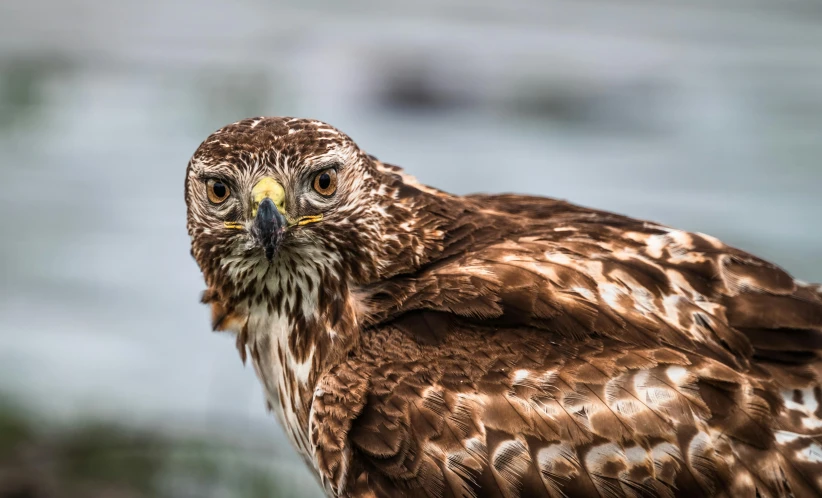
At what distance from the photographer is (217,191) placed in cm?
398

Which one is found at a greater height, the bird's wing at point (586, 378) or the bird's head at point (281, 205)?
the bird's head at point (281, 205)

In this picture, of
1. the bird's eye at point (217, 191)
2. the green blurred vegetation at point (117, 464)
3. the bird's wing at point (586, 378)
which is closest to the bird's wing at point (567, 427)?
the bird's wing at point (586, 378)

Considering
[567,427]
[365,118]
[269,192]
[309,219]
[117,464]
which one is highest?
[269,192]

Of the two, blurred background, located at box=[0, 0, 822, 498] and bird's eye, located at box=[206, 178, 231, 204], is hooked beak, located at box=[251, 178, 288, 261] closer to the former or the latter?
bird's eye, located at box=[206, 178, 231, 204]

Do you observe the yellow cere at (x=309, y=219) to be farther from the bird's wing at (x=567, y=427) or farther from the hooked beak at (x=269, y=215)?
the bird's wing at (x=567, y=427)

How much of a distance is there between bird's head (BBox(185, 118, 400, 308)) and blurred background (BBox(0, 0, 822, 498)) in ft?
11.6

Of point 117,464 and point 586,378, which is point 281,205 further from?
point 117,464

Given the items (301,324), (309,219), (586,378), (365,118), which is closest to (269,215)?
(309,219)

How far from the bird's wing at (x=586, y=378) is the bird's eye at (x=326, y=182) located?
0.43m

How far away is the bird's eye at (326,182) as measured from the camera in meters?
3.96

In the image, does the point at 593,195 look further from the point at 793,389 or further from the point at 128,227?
the point at 793,389

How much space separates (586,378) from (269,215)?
122 cm

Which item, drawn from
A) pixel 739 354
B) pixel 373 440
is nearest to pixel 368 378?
pixel 373 440

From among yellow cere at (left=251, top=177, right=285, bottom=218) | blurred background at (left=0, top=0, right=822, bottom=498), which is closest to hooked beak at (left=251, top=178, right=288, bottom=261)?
yellow cere at (left=251, top=177, right=285, bottom=218)
